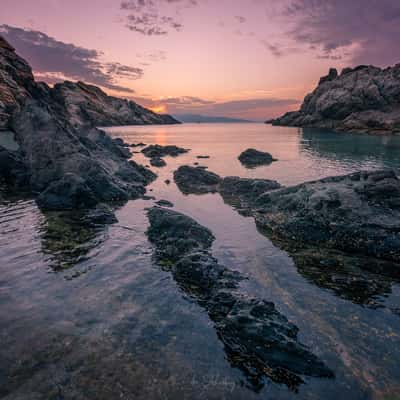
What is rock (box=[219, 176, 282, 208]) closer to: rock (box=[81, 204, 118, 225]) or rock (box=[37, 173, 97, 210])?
rock (box=[81, 204, 118, 225])

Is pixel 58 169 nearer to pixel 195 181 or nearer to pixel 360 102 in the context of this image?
pixel 195 181

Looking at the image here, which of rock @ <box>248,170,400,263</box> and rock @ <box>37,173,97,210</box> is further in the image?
rock @ <box>37,173,97,210</box>

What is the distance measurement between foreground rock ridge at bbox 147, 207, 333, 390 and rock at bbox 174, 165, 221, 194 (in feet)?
54.9

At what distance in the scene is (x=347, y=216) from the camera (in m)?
15.5

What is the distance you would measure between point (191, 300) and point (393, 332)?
6.86 meters

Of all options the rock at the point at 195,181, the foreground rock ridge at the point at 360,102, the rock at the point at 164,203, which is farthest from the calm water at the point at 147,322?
the foreground rock ridge at the point at 360,102

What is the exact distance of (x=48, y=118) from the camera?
92.0ft

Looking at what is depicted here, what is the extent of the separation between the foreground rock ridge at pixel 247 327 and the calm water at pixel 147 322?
11.7 inches

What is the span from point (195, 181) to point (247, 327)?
2462 centimetres

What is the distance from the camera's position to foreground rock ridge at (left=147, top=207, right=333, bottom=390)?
7.36 meters

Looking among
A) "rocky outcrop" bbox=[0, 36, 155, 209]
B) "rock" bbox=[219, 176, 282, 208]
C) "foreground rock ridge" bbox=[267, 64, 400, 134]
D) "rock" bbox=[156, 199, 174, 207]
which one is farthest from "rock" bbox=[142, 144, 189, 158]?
"foreground rock ridge" bbox=[267, 64, 400, 134]

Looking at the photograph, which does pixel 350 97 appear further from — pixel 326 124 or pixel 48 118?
pixel 48 118

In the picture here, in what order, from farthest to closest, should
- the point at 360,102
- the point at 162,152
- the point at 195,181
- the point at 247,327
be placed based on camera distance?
the point at 360,102 → the point at 162,152 → the point at 195,181 → the point at 247,327

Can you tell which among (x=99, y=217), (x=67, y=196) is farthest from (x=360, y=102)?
(x=99, y=217)
